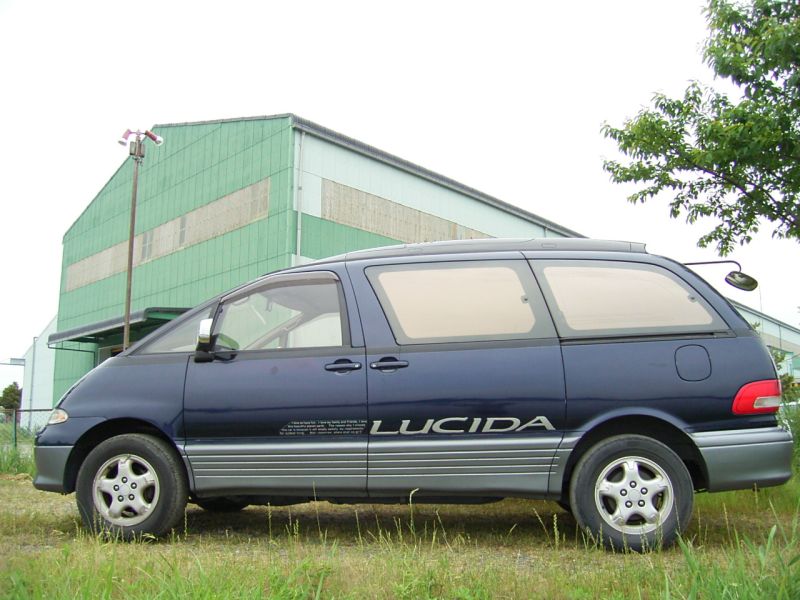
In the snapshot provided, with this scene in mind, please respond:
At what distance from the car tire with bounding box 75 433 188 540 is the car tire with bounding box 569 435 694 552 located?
2.50m

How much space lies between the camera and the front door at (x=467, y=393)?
14.4ft

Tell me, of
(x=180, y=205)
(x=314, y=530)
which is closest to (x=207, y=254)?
(x=180, y=205)

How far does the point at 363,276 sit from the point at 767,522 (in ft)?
11.0

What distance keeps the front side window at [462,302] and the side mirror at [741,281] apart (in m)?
1.42

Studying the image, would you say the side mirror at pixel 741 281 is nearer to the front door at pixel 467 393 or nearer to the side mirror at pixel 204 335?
the front door at pixel 467 393

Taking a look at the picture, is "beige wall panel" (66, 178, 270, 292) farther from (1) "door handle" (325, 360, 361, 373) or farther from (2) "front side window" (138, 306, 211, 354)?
(1) "door handle" (325, 360, 361, 373)

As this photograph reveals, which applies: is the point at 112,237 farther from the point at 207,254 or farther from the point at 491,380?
the point at 491,380

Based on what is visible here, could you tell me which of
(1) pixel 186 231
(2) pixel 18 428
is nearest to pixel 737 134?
(2) pixel 18 428

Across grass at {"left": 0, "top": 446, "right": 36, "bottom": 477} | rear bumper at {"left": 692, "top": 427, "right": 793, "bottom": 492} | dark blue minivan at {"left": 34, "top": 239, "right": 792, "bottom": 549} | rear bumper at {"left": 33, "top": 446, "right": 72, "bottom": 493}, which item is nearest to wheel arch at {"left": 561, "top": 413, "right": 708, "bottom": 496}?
dark blue minivan at {"left": 34, "top": 239, "right": 792, "bottom": 549}

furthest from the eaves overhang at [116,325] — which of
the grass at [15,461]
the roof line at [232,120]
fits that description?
the grass at [15,461]

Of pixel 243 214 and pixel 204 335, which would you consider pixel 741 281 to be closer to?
pixel 204 335

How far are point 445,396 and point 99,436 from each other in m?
2.40

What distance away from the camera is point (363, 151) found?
24.4 metres

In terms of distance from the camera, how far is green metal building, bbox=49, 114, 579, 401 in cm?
2303
